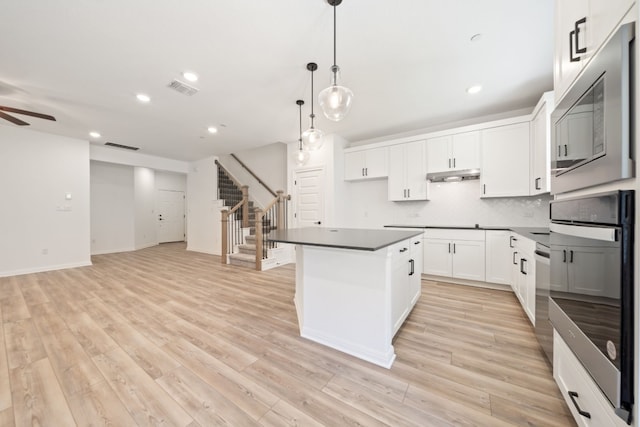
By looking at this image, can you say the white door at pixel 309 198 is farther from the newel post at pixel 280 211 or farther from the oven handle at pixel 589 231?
the oven handle at pixel 589 231

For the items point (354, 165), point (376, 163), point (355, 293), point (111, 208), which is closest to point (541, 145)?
point (376, 163)

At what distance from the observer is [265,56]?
2402 mm

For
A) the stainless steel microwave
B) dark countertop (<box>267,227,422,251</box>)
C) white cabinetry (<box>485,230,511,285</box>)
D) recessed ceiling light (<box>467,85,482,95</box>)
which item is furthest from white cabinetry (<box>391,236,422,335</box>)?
recessed ceiling light (<box>467,85,482,95</box>)

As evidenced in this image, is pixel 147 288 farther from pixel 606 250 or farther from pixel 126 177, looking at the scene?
pixel 126 177

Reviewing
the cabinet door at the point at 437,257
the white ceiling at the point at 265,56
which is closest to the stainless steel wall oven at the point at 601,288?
the white ceiling at the point at 265,56

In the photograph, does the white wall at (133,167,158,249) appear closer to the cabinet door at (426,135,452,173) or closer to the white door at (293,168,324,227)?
the white door at (293,168,324,227)

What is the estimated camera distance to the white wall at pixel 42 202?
14.3 feet

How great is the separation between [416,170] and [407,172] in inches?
6.4

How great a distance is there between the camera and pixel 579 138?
1139 mm

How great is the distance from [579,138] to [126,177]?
9.45 meters

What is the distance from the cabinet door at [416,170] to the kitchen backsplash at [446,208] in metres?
0.27

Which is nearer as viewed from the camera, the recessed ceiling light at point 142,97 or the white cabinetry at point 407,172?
the recessed ceiling light at point 142,97

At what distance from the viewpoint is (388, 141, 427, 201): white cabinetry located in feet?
13.6

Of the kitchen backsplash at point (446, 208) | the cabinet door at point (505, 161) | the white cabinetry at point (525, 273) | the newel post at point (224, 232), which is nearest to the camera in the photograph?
the white cabinetry at point (525, 273)
